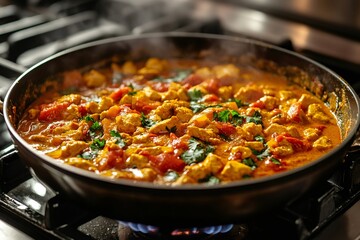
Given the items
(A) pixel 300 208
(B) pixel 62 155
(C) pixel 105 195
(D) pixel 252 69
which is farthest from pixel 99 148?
(D) pixel 252 69

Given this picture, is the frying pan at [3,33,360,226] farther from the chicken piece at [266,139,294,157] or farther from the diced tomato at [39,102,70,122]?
the chicken piece at [266,139,294,157]

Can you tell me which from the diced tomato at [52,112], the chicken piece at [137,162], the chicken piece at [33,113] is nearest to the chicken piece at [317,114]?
the chicken piece at [137,162]

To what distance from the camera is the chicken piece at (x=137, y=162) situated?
1.68 metres

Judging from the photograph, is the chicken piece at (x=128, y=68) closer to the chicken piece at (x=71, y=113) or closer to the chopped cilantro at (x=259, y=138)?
the chicken piece at (x=71, y=113)

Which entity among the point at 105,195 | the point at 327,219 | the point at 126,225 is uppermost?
the point at 105,195

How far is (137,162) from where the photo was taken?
1.69m

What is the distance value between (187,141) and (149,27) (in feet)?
3.72

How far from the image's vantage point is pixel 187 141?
6.01ft

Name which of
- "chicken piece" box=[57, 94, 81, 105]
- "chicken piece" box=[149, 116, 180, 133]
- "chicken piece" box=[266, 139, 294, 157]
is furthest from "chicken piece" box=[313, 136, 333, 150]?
"chicken piece" box=[57, 94, 81, 105]

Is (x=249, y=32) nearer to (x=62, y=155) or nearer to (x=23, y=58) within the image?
(x=23, y=58)

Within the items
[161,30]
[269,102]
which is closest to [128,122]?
[269,102]

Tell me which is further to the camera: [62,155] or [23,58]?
[23,58]

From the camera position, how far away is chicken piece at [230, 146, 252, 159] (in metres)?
1.76

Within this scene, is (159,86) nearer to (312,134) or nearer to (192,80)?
(192,80)
